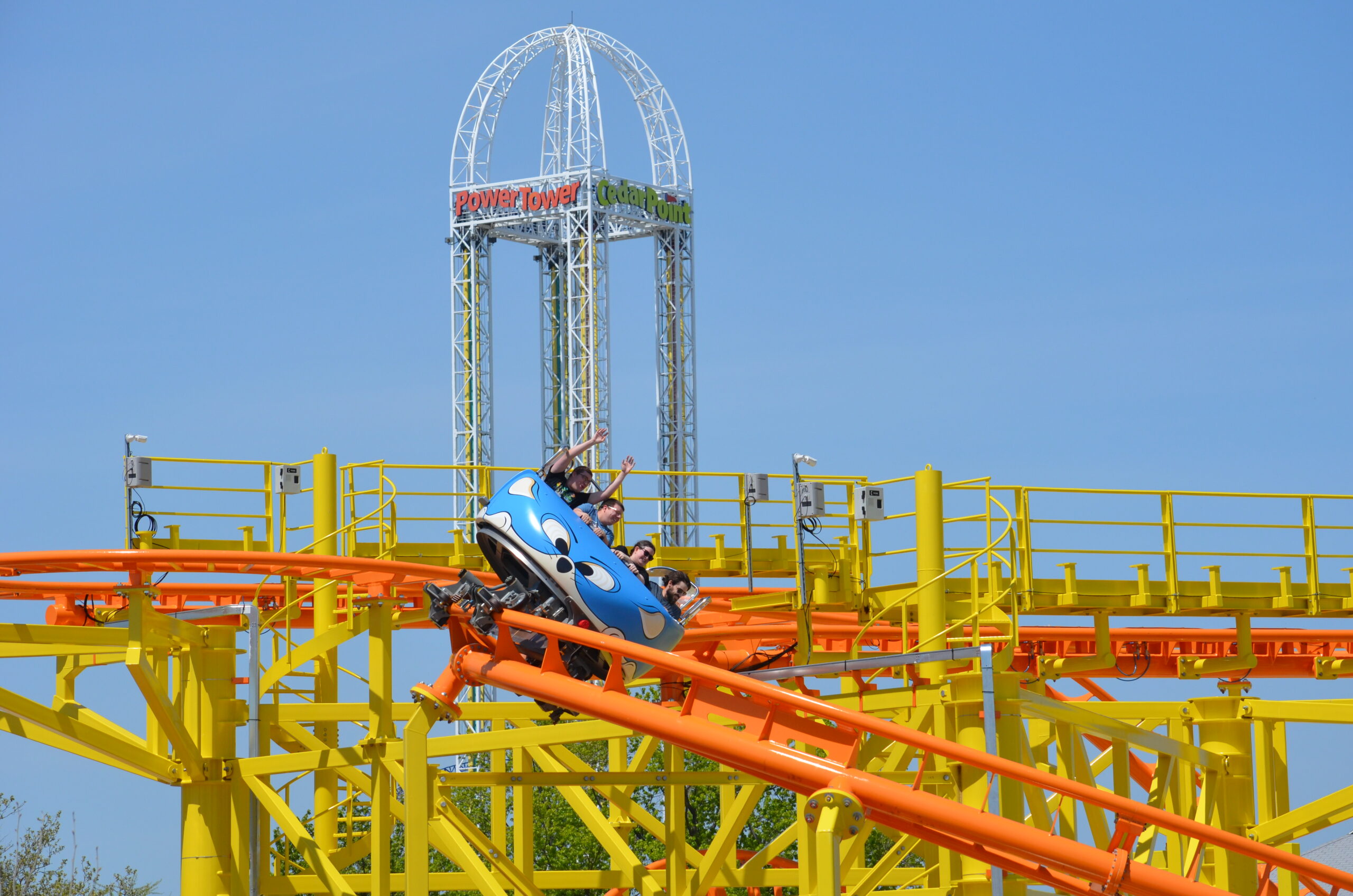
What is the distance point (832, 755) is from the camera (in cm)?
1326

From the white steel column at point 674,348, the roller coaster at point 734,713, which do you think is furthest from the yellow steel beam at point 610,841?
the white steel column at point 674,348

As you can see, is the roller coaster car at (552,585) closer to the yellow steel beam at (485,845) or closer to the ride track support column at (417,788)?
the ride track support column at (417,788)

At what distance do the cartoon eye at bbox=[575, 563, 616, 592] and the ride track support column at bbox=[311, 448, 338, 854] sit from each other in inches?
177

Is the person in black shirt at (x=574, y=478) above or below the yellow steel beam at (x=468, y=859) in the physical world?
above

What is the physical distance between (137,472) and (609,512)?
19.7 ft

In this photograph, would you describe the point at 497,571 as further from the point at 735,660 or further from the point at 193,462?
the point at 193,462

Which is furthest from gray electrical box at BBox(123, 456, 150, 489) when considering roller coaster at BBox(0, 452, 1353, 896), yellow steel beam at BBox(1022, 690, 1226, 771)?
yellow steel beam at BBox(1022, 690, 1226, 771)

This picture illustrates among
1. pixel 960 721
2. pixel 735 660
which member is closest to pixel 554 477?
pixel 735 660

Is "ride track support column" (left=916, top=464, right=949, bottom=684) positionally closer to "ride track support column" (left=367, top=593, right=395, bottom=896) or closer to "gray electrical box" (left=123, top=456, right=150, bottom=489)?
"ride track support column" (left=367, top=593, right=395, bottom=896)

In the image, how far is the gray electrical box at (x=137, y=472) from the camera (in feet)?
58.6

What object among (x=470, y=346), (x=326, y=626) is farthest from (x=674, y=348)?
(x=326, y=626)

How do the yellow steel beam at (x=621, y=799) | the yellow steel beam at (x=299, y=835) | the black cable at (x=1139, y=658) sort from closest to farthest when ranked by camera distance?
the yellow steel beam at (x=299, y=835) → the yellow steel beam at (x=621, y=799) → the black cable at (x=1139, y=658)

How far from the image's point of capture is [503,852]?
49.8ft

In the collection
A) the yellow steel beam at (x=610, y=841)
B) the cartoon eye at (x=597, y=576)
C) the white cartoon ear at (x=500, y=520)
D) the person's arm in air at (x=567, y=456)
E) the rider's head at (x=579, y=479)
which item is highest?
the person's arm in air at (x=567, y=456)
